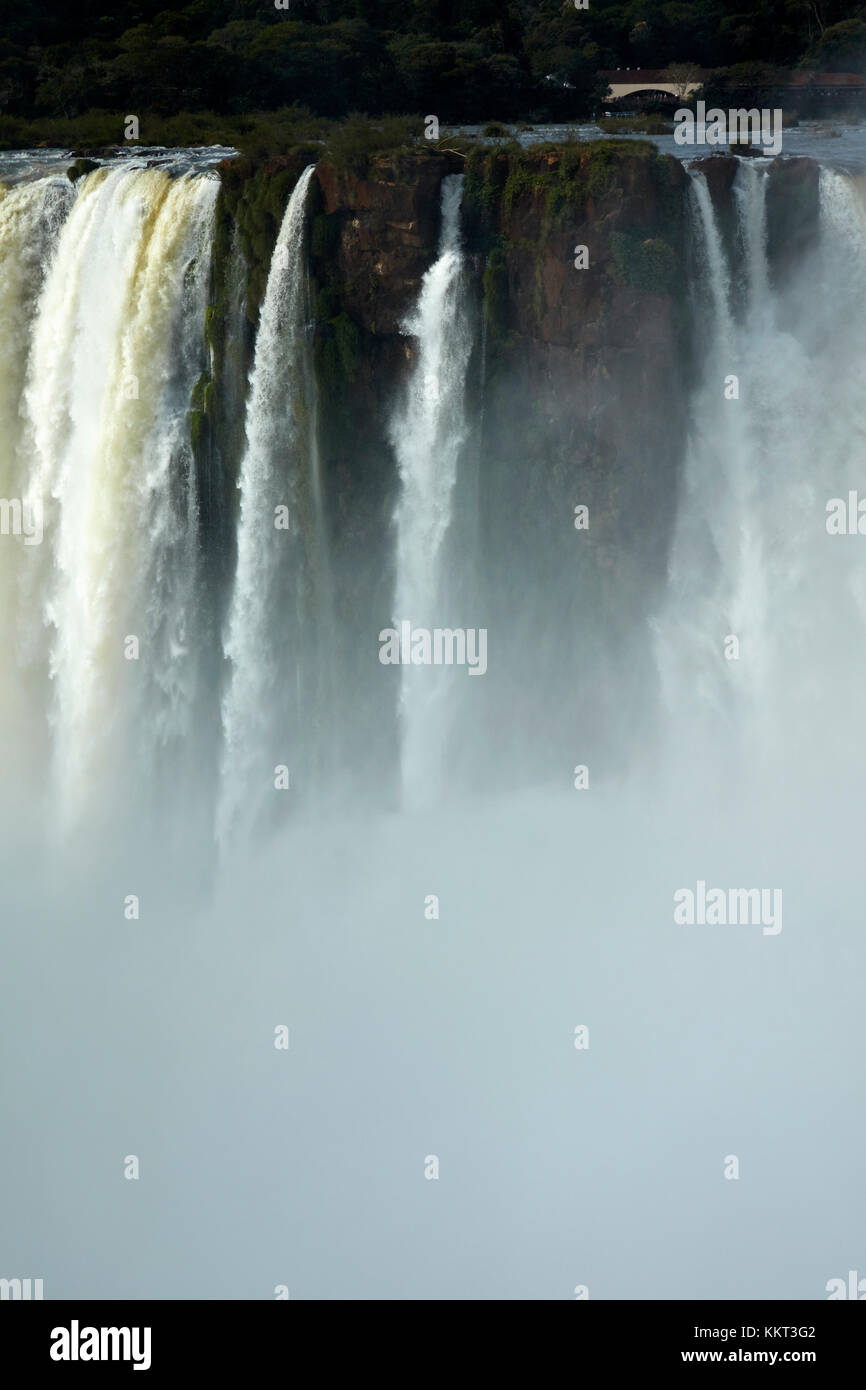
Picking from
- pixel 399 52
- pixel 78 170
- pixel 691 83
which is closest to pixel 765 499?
pixel 691 83

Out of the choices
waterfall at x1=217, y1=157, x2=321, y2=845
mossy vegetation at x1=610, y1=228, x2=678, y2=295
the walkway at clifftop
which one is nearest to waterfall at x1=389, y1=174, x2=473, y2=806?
waterfall at x1=217, y1=157, x2=321, y2=845

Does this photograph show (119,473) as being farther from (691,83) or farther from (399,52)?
(691,83)

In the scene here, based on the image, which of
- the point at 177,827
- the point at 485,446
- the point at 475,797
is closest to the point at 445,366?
the point at 485,446

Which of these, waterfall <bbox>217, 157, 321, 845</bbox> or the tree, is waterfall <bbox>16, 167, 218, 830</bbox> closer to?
waterfall <bbox>217, 157, 321, 845</bbox>

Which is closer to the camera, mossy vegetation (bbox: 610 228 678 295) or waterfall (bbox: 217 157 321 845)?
mossy vegetation (bbox: 610 228 678 295)

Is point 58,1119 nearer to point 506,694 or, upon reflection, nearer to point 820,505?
point 506,694

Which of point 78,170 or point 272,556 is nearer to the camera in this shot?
point 272,556

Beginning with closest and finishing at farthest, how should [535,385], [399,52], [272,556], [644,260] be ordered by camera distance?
[644,260] → [535,385] → [272,556] → [399,52]
